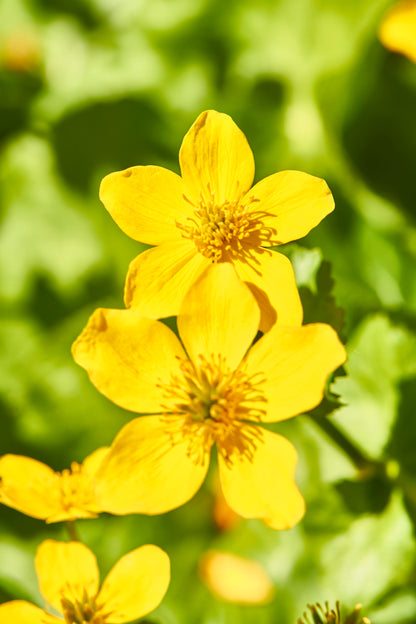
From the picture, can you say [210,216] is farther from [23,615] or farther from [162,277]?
[23,615]

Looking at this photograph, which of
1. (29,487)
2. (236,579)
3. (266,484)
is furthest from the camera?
(236,579)

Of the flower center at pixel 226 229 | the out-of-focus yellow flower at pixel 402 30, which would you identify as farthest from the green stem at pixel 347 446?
the out-of-focus yellow flower at pixel 402 30

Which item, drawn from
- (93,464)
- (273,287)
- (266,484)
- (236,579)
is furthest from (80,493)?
(236,579)

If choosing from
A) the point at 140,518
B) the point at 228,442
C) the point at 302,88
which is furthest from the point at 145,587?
the point at 302,88

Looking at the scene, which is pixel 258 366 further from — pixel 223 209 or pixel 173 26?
pixel 173 26

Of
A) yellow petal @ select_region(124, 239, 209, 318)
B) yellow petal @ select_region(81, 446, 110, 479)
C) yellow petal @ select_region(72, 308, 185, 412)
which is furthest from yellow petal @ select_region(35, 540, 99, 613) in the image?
yellow petal @ select_region(124, 239, 209, 318)

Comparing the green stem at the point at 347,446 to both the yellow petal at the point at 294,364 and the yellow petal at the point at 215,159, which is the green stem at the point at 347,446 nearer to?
the yellow petal at the point at 294,364
